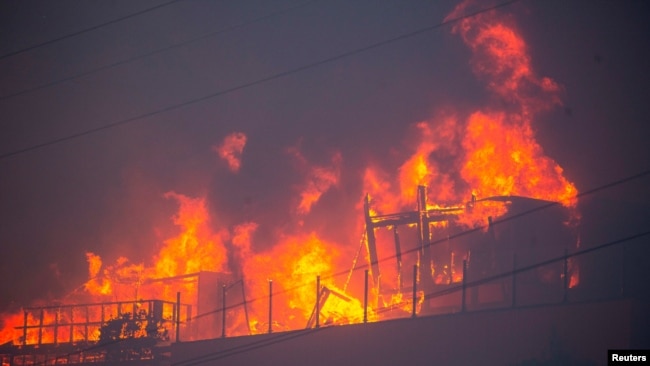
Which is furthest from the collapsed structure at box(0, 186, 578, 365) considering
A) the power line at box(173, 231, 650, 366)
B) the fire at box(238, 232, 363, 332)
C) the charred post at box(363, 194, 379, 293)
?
the fire at box(238, 232, 363, 332)

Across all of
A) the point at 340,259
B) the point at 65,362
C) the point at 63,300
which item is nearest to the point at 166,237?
the point at 63,300

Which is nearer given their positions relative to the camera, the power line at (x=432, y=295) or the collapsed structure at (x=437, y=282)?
the power line at (x=432, y=295)

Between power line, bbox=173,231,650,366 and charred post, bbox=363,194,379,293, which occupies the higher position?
charred post, bbox=363,194,379,293

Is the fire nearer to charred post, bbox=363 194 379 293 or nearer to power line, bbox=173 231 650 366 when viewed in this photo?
charred post, bbox=363 194 379 293

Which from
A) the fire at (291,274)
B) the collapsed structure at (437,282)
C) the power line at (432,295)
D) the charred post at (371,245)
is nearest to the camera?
the power line at (432,295)

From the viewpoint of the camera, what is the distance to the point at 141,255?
93875mm

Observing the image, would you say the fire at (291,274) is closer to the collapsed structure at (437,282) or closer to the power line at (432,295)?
the collapsed structure at (437,282)

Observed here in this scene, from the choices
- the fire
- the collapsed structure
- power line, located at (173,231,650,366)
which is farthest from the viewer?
the fire

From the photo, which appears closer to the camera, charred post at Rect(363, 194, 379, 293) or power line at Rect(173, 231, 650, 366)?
power line at Rect(173, 231, 650, 366)

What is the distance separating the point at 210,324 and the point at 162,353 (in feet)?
37.4

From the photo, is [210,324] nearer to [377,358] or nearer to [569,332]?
[377,358]

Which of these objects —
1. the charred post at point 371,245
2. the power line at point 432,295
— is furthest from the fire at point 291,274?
the power line at point 432,295

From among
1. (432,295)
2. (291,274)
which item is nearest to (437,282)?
(432,295)

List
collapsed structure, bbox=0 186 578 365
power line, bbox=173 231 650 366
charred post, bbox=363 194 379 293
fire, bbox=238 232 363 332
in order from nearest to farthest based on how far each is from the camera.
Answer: power line, bbox=173 231 650 366 < collapsed structure, bbox=0 186 578 365 < charred post, bbox=363 194 379 293 < fire, bbox=238 232 363 332
